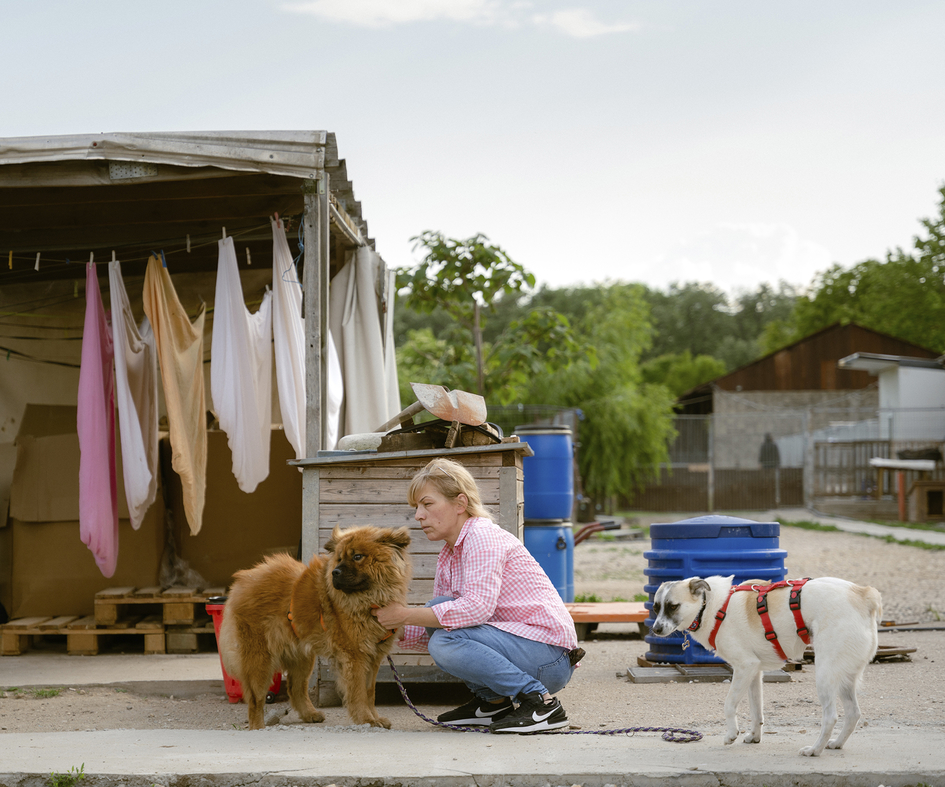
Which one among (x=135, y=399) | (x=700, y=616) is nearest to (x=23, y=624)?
(x=135, y=399)

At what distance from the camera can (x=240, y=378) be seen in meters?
5.72

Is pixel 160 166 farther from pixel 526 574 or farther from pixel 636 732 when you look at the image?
pixel 636 732

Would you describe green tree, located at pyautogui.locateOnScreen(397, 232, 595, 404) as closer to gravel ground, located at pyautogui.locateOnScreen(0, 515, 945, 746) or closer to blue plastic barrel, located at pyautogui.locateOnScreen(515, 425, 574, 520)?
blue plastic barrel, located at pyautogui.locateOnScreen(515, 425, 574, 520)

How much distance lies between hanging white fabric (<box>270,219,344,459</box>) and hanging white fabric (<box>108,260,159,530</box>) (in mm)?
962

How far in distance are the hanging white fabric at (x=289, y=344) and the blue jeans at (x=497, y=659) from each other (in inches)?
87.0

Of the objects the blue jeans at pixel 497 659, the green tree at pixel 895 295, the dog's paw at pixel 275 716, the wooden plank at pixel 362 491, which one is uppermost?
the green tree at pixel 895 295

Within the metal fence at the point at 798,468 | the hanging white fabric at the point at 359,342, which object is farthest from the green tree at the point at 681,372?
the hanging white fabric at the point at 359,342

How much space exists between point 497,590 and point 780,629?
1124 mm

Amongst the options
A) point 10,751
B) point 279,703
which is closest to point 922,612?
point 279,703

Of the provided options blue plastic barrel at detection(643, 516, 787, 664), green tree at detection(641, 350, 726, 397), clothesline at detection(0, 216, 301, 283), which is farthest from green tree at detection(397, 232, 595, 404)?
green tree at detection(641, 350, 726, 397)

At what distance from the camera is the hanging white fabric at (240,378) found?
5637mm

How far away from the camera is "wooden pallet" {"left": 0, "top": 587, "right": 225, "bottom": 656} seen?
6270 mm

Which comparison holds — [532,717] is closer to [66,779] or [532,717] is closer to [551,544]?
[66,779]

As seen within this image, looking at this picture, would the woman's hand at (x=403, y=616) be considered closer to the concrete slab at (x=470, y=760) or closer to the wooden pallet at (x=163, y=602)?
the concrete slab at (x=470, y=760)
